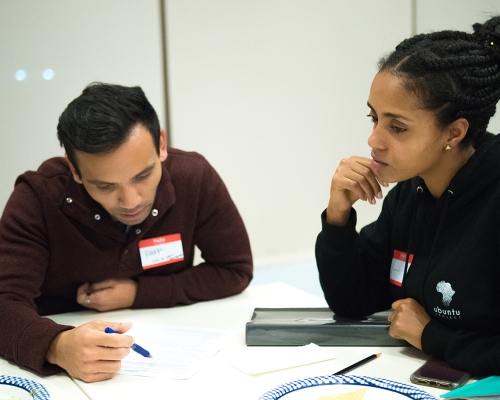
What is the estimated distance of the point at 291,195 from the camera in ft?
10.8

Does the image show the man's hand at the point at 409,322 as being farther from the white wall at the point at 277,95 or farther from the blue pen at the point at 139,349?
the white wall at the point at 277,95

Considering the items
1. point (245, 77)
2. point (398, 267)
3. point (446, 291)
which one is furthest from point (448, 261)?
point (245, 77)

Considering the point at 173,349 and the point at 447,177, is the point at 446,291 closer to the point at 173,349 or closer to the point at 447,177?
the point at 447,177

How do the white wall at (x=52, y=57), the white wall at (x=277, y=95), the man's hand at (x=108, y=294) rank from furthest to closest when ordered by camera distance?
the white wall at (x=277, y=95) → the white wall at (x=52, y=57) → the man's hand at (x=108, y=294)

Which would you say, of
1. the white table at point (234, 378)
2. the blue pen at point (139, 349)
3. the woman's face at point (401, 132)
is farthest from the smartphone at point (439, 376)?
the blue pen at point (139, 349)

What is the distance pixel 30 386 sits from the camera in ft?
3.77

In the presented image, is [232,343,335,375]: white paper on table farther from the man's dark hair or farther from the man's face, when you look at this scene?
the man's dark hair

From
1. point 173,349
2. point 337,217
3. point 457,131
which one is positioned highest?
point 457,131

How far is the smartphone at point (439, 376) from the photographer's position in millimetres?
1131

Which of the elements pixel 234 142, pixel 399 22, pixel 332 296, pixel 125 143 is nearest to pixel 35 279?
pixel 125 143

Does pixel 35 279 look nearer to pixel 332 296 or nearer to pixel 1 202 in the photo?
pixel 332 296

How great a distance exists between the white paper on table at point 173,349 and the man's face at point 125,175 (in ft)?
1.06

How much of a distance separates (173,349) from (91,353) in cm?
21

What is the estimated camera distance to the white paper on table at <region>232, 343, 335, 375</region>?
1.25 m
